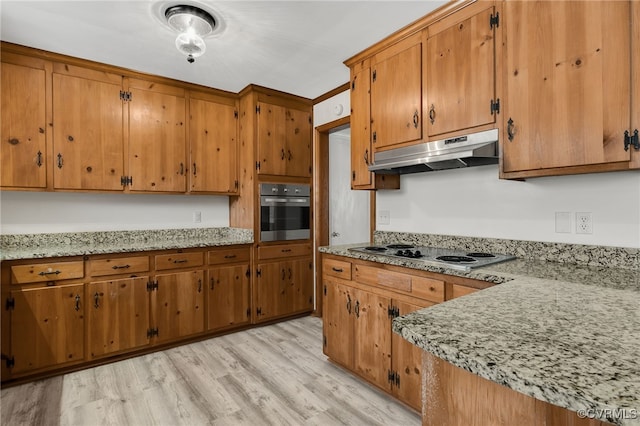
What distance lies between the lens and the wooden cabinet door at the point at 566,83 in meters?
1.44

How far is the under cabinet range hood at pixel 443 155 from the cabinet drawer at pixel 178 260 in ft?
6.17

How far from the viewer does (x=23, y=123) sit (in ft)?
8.44

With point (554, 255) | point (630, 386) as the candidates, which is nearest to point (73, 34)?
point (630, 386)

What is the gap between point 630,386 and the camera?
54 cm

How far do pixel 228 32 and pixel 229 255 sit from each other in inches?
80.1

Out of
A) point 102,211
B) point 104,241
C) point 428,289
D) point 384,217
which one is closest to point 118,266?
point 104,241

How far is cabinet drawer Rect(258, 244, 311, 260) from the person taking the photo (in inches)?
139

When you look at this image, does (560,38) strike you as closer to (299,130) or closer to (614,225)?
(614,225)

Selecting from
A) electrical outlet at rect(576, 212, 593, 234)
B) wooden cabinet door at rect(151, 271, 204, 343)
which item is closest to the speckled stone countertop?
wooden cabinet door at rect(151, 271, 204, 343)

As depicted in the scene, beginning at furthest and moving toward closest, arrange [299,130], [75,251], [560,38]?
1. [299,130]
2. [75,251]
3. [560,38]

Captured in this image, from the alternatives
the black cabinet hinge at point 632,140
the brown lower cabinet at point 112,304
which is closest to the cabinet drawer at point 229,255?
the brown lower cabinet at point 112,304

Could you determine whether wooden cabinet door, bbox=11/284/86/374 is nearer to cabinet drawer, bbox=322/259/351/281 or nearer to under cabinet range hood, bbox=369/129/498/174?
cabinet drawer, bbox=322/259/351/281

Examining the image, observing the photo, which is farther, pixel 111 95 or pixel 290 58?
pixel 111 95

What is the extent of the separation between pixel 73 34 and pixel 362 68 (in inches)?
88.0
